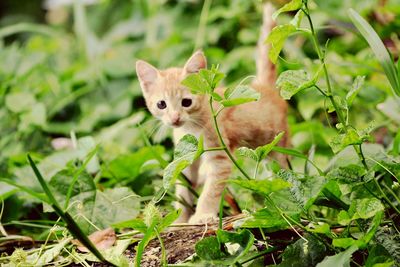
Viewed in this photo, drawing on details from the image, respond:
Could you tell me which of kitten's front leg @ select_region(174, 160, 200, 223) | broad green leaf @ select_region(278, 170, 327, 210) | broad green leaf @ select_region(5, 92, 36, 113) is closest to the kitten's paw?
kitten's front leg @ select_region(174, 160, 200, 223)

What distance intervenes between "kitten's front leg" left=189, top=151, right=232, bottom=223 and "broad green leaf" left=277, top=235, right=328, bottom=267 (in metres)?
0.39

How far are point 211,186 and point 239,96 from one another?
65 cm

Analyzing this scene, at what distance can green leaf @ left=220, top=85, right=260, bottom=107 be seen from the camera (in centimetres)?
141

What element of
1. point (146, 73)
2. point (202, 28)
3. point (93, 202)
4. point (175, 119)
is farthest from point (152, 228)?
point (202, 28)

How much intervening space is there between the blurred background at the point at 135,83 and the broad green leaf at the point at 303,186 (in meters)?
0.68

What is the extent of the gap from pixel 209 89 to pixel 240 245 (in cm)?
37

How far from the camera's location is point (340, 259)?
4.30 feet

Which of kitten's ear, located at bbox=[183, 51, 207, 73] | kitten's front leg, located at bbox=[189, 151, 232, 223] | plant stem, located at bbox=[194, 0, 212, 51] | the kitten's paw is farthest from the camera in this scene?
plant stem, located at bbox=[194, 0, 212, 51]

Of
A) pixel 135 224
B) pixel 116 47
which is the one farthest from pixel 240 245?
pixel 116 47

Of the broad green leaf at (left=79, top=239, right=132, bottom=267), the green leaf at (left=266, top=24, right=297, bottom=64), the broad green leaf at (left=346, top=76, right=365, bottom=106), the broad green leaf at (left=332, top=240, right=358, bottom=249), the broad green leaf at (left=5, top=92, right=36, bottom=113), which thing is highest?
the green leaf at (left=266, top=24, right=297, bottom=64)

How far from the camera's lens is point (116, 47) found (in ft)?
14.1

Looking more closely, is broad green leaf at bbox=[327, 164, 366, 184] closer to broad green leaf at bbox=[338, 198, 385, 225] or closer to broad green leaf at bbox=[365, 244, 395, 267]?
broad green leaf at bbox=[338, 198, 385, 225]

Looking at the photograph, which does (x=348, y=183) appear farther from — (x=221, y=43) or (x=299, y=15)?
(x=221, y=43)

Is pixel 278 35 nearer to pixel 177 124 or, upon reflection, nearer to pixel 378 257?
pixel 378 257
